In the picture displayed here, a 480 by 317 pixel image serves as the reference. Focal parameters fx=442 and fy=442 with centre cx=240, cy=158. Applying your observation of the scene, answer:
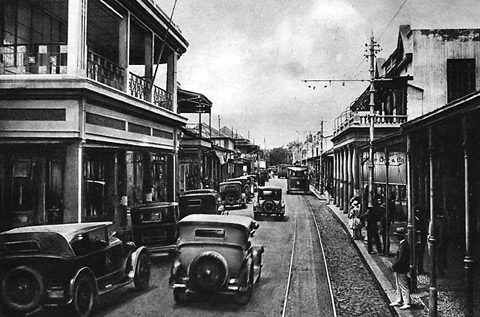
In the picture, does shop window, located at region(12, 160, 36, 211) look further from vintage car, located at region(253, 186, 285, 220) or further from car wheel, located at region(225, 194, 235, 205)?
car wheel, located at region(225, 194, 235, 205)

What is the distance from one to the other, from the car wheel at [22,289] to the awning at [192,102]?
18910mm

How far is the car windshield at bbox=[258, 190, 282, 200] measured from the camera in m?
23.3

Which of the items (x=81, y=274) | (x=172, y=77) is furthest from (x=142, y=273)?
(x=172, y=77)

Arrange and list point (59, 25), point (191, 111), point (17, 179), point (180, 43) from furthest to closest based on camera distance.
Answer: point (191, 111) < point (180, 43) < point (59, 25) < point (17, 179)

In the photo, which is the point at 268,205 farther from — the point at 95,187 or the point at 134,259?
the point at 134,259

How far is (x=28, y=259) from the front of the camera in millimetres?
7141

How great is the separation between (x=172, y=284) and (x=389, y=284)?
5.35 metres

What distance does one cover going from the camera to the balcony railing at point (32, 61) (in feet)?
38.4

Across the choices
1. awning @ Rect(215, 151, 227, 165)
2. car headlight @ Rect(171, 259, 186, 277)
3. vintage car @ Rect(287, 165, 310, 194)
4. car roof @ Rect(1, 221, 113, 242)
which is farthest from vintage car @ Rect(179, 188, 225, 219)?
vintage car @ Rect(287, 165, 310, 194)

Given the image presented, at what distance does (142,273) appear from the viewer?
392 inches

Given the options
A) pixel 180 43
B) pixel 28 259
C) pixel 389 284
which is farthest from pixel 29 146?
pixel 180 43

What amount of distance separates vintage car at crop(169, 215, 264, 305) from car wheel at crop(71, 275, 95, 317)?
5.89 feet

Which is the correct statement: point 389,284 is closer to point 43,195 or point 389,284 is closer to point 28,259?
point 28,259

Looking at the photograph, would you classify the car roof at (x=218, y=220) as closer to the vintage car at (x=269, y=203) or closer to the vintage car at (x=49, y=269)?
the vintage car at (x=49, y=269)
